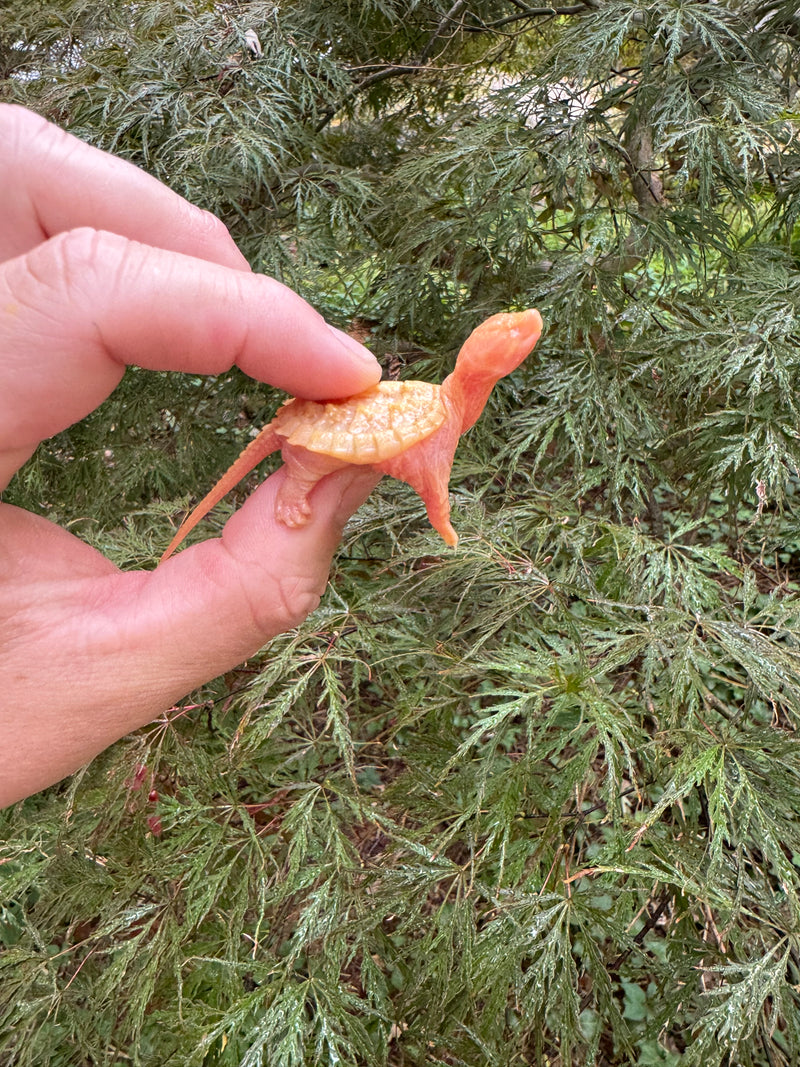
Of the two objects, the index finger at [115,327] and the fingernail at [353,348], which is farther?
the fingernail at [353,348]

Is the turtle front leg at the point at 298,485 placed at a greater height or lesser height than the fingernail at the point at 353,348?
lesser

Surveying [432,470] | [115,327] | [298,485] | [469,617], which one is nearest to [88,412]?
[115,327]

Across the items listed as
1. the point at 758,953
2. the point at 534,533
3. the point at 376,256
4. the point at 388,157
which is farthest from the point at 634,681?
the point at 388,157

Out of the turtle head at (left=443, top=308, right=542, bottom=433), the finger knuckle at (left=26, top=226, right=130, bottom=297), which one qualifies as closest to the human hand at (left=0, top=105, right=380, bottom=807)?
the finger knuckle at (left=26, top=226, right=130, bottom=297)

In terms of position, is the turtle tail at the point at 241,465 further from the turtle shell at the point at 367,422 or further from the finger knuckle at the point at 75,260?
the finger knuckle at the point at 75,260

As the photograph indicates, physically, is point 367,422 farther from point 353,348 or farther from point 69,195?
point 69,195

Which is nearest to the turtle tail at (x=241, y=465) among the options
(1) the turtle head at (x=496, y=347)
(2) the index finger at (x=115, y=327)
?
(2) the index finger at (x=115, y=327)
